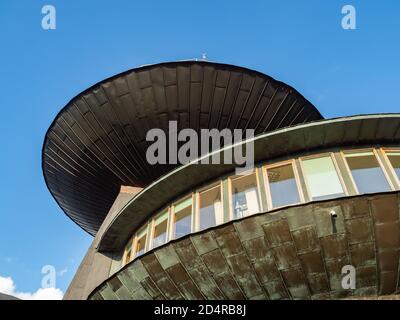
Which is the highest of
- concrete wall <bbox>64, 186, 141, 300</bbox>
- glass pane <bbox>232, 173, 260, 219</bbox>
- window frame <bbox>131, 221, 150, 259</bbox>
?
glass pane <bbox>232, 173, 260, 219</bbox>

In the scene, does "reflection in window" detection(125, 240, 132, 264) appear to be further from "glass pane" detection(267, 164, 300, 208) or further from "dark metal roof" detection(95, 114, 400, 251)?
"glass pane" detection(267, 164, 300, 208)

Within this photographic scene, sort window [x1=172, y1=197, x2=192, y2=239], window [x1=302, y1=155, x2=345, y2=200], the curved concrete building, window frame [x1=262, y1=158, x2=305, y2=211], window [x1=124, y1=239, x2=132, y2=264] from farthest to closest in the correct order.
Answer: window [x1=124, y1=239, x2=132, y2=264] → window [x1=172, y1=197, x2=192, y2=239] → window frame [x1=262, y1=158, x2=305, y2=211] → window [x1=302, y1=155, x2=345, y2=200] → the curved concrete building

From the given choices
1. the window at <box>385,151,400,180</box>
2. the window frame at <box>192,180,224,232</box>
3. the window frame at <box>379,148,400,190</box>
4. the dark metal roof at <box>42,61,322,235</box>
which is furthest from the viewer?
the dark metal roof at <box>42,61,322,235</box>

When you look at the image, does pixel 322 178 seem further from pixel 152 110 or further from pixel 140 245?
pixel 152 110

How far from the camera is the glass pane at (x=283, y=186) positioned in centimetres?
1096

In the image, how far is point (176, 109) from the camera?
19156 millimetres

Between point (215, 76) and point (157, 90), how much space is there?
112 inches

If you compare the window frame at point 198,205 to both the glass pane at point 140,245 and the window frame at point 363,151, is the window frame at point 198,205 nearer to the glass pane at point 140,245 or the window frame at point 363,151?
the glass pane at point 140,245

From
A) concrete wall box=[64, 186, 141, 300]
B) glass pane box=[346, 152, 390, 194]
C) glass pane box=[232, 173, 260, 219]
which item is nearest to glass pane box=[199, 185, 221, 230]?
glass pane box=[232, 173, 260, 219]

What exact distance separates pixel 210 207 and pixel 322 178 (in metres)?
3.51

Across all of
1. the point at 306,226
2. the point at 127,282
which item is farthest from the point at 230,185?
the point at 127,282

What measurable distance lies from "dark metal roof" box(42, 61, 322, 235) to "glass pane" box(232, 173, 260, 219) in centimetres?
744

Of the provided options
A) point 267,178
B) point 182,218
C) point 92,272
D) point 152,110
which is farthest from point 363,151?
point 92,272

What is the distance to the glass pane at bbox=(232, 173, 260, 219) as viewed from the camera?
11359 millimetres
